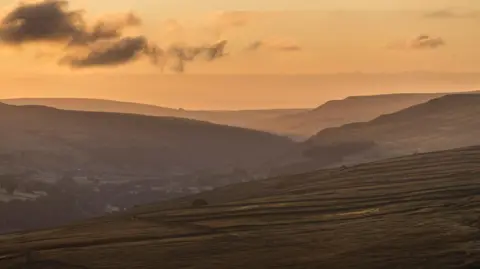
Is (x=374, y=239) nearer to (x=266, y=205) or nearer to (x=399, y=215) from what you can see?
(x=399, y=215)

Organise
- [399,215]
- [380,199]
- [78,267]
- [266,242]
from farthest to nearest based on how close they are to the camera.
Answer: [380,199], [399,215], [266,242], [78,267]

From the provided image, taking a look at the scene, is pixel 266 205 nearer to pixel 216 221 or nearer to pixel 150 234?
pixel 216 221

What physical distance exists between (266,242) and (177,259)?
16.2 m

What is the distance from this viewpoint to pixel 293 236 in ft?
451

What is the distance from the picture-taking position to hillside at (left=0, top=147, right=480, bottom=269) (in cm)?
11769

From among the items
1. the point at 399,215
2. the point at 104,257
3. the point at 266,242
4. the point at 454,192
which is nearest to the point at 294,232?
the point at 266,242

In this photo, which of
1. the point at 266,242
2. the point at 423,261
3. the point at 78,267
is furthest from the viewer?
the point at 266,242

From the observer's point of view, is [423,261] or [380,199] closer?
[423,261]

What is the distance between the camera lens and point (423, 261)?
10912 cm

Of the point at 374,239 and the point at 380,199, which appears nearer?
the point at 374,239

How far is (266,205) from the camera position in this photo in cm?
18288

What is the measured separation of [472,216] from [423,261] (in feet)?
103

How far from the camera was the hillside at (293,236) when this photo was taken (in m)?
118

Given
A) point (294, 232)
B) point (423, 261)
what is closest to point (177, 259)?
point (294, 232)
